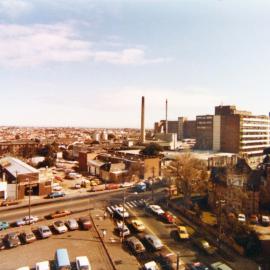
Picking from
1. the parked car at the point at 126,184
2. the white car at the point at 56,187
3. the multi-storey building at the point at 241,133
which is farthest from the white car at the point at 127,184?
the multi-storey building at the point at 241,133

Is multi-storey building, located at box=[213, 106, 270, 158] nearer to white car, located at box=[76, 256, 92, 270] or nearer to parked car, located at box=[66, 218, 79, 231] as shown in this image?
parked car, located at box=[66, 218, 79, 231]

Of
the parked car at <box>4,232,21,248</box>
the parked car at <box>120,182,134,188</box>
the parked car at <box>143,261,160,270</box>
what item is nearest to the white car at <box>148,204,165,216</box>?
the parked car at <box>143,261,160,270</box>

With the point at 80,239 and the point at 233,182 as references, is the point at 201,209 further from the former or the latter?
the point at 80,239

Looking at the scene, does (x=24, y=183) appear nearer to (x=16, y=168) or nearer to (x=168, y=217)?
(x=16, y=168)

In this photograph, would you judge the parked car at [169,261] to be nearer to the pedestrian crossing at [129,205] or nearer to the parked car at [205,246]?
the parked car at [205,246]

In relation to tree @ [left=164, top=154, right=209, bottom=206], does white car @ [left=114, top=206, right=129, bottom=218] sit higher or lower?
lower

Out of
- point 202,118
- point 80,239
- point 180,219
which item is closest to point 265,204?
point 180,219
